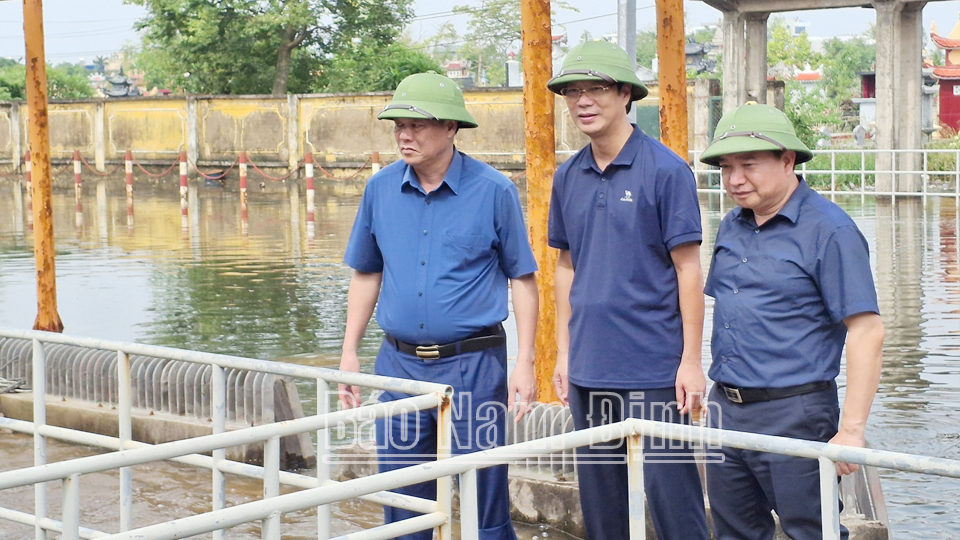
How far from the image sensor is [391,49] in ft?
137

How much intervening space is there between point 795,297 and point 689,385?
0.50m

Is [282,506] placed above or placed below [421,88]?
below

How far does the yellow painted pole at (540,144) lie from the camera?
639cm

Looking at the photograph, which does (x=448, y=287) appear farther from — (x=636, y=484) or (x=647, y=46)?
(x=647, y=46)

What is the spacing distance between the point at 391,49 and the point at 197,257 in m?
26.2

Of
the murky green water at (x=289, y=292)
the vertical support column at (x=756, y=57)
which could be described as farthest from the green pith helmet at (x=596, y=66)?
the vertical support column at (x=756, y=57)

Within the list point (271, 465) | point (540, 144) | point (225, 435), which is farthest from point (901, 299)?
point (225, 435)

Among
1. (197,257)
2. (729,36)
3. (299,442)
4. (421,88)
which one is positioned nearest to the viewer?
(421,88)

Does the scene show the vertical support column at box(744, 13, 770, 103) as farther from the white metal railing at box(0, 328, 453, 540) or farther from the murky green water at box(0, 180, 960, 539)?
the white metal railing at box(0, 328, 453, 540)

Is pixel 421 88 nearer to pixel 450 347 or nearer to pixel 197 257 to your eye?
pixel 450 347

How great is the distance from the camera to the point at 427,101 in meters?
4.28

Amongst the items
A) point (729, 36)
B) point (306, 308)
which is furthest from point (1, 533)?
point (729, 36)

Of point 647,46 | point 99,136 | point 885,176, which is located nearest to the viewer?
point 885,176

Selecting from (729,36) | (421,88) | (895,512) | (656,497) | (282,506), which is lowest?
(895,512)
